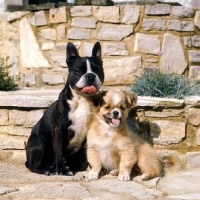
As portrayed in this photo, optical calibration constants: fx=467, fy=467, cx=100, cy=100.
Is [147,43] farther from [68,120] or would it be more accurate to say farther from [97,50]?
[68,120]

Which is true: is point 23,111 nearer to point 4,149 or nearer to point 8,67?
point 4,149

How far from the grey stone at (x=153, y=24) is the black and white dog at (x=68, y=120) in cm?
196

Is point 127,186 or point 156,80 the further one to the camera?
Result: point 156,80

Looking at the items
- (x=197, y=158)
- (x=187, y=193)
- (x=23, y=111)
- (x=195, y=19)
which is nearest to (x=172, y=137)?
(x=197, y=158)

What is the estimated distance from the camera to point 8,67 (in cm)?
709

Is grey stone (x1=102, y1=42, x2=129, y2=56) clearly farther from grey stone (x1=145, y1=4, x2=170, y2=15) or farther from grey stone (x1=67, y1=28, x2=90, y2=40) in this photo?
grey stone (x1=145, y1=4, x2=170, y2=15)

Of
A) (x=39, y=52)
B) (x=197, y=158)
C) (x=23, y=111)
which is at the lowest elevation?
(x=197, y=158)

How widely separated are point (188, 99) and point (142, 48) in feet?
5.13

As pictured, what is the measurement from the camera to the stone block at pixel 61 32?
22.4ft

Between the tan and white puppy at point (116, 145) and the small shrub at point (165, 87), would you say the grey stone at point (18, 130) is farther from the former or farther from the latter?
the small shrub at point (165, 87)

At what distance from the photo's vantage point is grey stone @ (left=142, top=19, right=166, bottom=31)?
658cm

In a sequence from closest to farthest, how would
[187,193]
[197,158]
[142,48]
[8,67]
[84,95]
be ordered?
[187,193] → [84,95] → [197,158] → [142,48] → [8,67]

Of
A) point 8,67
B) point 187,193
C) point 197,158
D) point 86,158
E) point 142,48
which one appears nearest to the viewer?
point 187,193

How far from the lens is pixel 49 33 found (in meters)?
6.96
